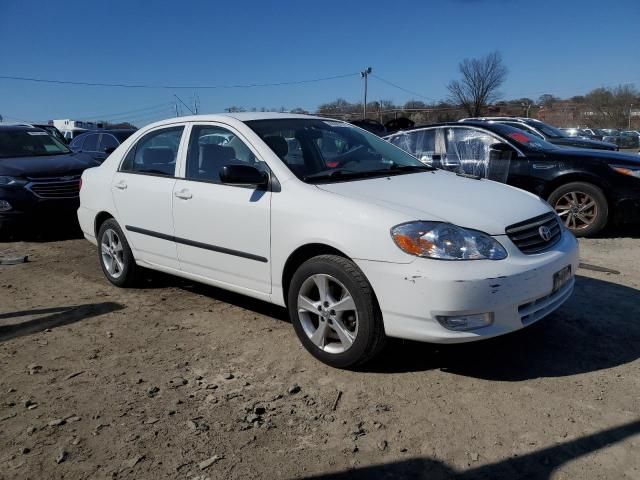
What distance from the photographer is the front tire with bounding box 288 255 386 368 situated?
3.26 metres

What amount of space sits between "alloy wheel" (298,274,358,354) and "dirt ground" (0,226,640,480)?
0.19 meters

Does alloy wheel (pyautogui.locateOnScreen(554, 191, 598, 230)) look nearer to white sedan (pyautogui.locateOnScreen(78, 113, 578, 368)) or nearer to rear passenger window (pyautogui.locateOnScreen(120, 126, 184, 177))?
white sedan (pyautogui.locateOnScreen(78, 113, 578, 368))

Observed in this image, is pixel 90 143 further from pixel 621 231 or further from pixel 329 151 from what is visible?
pixel 621 231

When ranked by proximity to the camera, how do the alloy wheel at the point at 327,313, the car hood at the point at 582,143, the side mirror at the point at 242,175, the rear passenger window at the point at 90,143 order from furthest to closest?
the rear passenger window at the point at 90,143 < the car hood at the point at 582,143 < the side mirror at the point at 242,175 < the alloy wheel at the point at 327,313

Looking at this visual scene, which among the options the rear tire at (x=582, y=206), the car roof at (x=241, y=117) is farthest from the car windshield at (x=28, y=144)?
the rear tire at (x=582, y=206)

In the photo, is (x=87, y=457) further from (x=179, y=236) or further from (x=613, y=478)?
(x=613, y=478)

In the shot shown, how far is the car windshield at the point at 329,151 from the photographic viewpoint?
394cm

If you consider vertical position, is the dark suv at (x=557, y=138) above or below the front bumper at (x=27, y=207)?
above

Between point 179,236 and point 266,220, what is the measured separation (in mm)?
1075

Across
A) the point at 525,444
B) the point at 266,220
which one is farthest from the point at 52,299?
the point at 525,444

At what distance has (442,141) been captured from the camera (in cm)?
804

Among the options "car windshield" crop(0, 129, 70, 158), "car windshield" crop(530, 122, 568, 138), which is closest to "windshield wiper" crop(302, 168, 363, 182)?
"car windshield" crop(0, 129, 70, 158)

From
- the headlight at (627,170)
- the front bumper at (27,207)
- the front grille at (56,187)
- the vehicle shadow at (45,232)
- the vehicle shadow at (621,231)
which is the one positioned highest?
the headlight at (627,170)

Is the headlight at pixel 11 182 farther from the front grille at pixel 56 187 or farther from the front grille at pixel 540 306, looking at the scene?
the front grille at pixel 540 306
